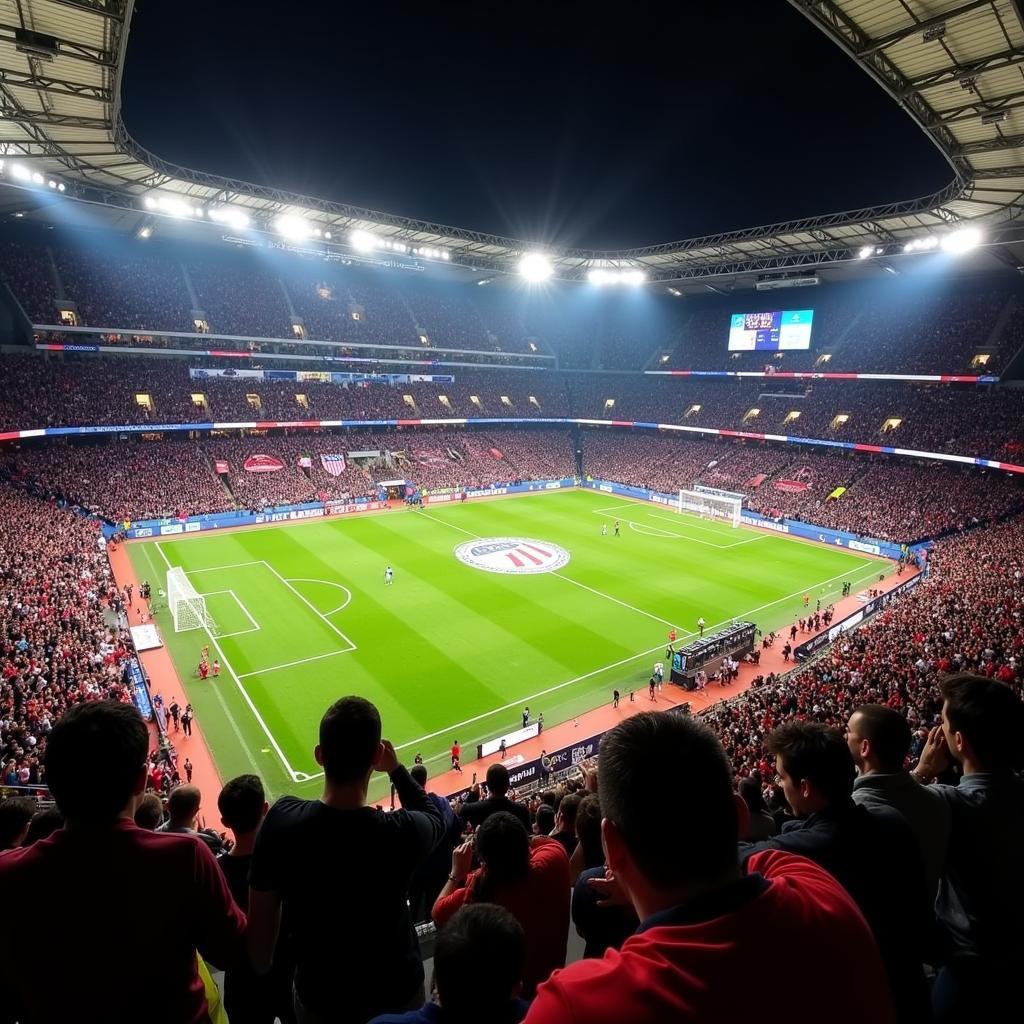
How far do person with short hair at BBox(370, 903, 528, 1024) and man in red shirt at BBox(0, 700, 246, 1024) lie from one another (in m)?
1.21

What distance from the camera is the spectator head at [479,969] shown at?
231 centimetres

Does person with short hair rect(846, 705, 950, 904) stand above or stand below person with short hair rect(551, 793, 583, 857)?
above

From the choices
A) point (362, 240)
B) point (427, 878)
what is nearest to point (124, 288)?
point (362, 240)

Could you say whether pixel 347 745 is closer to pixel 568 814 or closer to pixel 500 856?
pixel 500 856

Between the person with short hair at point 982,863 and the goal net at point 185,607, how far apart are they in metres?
30.6

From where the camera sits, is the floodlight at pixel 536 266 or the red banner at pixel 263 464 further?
the floodlight at pixel 536 266

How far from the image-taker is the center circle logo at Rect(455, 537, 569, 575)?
40.1 m

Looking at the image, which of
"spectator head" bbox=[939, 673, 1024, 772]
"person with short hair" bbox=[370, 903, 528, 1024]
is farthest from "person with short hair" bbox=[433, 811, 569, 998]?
"spectator head" bbox=[939, 673, 1024, 772]

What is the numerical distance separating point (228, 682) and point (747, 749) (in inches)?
764

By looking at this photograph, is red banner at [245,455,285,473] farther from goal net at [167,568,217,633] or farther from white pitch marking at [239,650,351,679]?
white pitch marking at [239,650,351,679]

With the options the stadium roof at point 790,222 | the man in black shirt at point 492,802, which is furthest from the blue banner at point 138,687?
the stadium roof at point 790,222

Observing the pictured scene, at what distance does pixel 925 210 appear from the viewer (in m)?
39.0

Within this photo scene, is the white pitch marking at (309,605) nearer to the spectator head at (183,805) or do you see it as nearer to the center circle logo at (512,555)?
the center circle logo at (512,555)

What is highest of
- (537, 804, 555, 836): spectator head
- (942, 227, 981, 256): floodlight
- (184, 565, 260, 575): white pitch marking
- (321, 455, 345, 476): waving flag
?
(942, 227, 981, 256): floodlight
